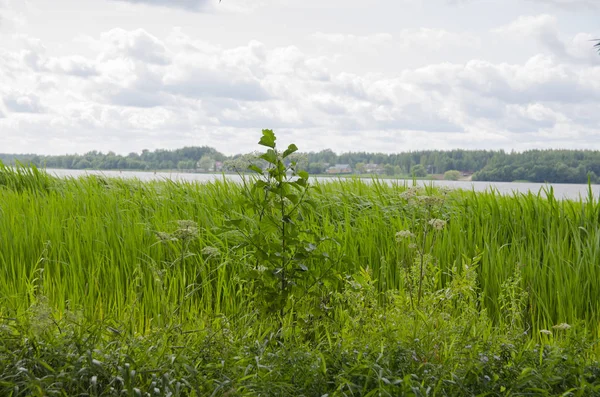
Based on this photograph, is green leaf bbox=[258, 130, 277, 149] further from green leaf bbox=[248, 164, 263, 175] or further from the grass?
the grass

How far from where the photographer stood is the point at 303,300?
366 centimetres

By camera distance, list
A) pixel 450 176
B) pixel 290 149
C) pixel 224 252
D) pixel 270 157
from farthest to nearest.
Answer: pixel 450 176
pixel 224 252
pixel 290 149
pixel 270 157

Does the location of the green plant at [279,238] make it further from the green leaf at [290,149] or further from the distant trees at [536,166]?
the distant trees at [536,166]

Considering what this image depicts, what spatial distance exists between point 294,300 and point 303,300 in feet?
0.79

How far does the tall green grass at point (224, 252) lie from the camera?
A: 427 cm

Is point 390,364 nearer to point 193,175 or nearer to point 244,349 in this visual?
point 244,349

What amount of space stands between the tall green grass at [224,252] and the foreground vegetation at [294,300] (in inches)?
1.1

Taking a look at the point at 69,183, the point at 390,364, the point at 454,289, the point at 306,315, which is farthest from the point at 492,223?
the point at 69,183

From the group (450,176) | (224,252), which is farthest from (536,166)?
(224,252)

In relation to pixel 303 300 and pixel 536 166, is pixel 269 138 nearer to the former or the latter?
pixel 303 300

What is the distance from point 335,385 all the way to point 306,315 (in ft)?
3.02

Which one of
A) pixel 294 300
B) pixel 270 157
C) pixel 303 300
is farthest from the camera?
pixel 303 300

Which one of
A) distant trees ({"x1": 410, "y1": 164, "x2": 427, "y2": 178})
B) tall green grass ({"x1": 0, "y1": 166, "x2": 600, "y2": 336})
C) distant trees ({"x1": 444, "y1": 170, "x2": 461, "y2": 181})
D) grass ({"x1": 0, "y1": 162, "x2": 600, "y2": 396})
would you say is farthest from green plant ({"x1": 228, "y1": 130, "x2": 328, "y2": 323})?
distant trees ({"x1": 444, "y1": 170, "x2": 461, "y2": 181})

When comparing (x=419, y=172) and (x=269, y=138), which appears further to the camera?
(x=419, y=172)
